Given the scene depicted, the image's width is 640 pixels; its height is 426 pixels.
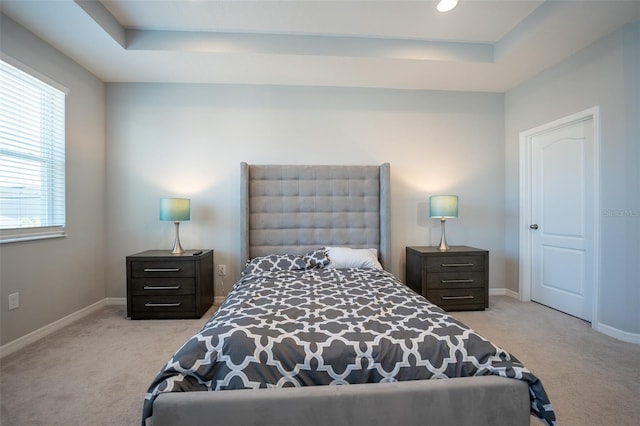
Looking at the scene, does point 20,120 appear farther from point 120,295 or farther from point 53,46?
point 120,295

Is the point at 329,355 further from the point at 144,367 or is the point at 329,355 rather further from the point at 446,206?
the point at 446,206

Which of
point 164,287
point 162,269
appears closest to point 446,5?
point 162,269

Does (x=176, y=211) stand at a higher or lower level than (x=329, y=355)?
higher

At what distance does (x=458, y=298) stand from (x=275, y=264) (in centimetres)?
198

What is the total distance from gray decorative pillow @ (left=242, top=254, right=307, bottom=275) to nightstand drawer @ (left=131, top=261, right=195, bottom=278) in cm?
56

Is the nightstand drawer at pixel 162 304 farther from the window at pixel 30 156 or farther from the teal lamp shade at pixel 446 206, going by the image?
the teal lamp shade at pixel 446 206

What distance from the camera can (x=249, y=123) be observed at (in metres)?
3.28

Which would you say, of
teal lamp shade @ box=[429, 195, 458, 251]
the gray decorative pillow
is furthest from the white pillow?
teal lamp shade @ box=[429, 195, 458, 251]

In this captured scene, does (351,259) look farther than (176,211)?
No

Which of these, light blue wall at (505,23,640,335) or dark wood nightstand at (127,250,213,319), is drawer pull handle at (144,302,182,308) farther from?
light blue wall at (505,23,640,335)

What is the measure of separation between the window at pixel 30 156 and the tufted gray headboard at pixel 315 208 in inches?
68.1

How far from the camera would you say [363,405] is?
3.83ft

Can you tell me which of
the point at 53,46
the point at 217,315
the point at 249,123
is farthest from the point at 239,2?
the point at 217,315

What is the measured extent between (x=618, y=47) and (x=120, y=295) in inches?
212
